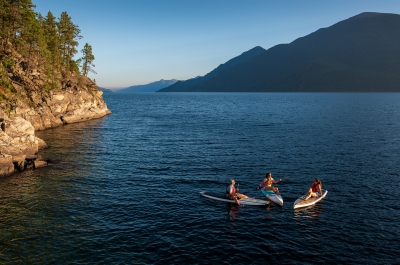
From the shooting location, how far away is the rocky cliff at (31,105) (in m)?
38.1

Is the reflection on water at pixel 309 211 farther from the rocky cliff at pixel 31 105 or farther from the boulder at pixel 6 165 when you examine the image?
the boulder at pixel 6 165

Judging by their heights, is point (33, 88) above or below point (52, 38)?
below

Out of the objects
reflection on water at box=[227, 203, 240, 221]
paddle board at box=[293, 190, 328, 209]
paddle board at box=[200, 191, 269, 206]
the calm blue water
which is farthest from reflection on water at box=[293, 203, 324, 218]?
reflection on water at box=[227, 203, 240, 221]

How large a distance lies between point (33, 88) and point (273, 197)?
62.2 metres

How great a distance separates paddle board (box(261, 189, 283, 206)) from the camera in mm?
26781

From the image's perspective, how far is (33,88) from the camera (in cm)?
6538

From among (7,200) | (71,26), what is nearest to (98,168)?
(7,200)

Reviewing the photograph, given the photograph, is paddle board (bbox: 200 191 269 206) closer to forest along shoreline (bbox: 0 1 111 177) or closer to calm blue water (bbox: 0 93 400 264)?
calm blue water (bbox: 0 93 400 264)

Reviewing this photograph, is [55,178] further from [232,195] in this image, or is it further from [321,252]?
[321,252]

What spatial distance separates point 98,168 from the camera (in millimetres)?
38500

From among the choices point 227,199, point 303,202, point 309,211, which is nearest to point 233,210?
point 227,199

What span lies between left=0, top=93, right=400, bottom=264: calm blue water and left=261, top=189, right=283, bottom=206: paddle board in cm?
88

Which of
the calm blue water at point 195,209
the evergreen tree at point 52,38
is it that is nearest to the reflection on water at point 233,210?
the calm blue water at point 195,209

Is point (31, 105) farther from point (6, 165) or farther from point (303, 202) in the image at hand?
point (303, 202)
